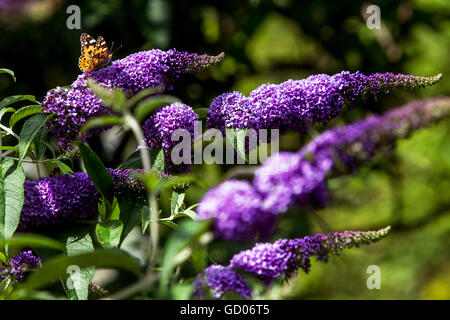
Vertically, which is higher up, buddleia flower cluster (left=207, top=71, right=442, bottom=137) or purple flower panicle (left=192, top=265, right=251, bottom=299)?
buddleia flower cluster (left=207, top=71, right=442, bottom=137)

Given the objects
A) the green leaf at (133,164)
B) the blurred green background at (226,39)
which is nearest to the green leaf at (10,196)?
the green leaf at (133,164)

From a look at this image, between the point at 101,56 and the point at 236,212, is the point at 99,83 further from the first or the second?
the point at 236,212

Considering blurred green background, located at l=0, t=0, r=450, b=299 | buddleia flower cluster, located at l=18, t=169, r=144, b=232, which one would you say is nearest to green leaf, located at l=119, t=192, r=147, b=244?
buddleia flower cluster, located at l=18, t=169, r=144, b=232

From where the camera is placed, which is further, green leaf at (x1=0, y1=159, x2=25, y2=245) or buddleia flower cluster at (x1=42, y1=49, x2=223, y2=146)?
buddleia flower cluster at (x1=42, y1=49, x2=223, y2=146)

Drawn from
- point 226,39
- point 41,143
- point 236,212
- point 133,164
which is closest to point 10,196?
point 41,143

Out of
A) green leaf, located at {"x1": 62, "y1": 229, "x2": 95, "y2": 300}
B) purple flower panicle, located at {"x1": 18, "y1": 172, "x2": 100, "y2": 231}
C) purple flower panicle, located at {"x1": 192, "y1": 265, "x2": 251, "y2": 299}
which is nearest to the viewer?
purple flower panicle, located at {"x1": 192, "y1": 265, "x2": 251, "y2": 299}

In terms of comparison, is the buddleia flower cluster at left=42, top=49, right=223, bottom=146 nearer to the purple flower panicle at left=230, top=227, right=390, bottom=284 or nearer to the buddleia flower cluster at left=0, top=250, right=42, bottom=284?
the buddleia flower cluster at left=0, top=250, right=42, bottom=284

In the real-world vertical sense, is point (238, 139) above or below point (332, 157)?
above

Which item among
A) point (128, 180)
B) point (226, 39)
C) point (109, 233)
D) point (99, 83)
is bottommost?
point (109, 233)

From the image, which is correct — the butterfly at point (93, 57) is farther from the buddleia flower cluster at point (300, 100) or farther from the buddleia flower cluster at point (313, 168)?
the buddleia flower cluster at point (313, 168)
